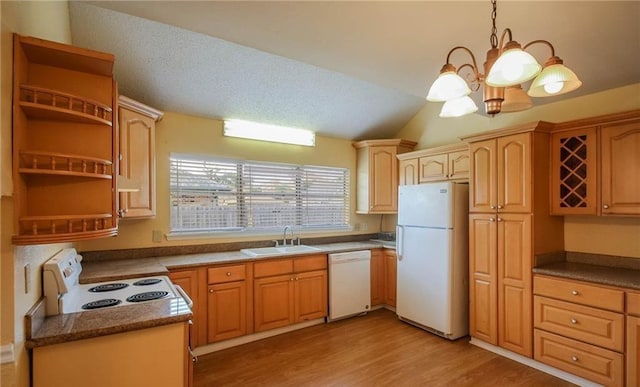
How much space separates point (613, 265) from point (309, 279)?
2.81 m

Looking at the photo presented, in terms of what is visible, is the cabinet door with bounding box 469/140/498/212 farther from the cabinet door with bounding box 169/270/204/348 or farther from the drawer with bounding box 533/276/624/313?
the cabinet door with bounding box 169/270/204/348

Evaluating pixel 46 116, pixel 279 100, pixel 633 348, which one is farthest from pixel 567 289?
pixel 46 116

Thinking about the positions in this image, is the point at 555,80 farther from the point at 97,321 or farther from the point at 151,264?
the point at 151,264

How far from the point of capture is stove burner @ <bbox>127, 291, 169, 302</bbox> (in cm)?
191

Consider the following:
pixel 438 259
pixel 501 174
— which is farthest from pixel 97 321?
pixel 501 174

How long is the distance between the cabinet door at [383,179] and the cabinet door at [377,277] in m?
0.64

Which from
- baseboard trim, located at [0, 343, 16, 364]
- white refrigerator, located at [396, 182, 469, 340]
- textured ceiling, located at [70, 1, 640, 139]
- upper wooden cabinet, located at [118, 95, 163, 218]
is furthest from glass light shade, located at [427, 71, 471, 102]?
upper wooden cabinet, located at [118, 95, 163, 218]

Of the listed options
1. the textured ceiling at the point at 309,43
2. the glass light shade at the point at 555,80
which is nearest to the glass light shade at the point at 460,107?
the glass light shade at the point at 555,80

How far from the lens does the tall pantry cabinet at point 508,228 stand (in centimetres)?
279

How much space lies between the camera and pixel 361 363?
2844 millimetres

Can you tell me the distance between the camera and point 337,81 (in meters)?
3.51

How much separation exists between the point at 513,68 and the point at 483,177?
6.80 feet

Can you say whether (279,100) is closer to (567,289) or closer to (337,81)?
(337,81)

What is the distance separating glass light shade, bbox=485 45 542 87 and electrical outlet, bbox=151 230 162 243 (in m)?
3.17
